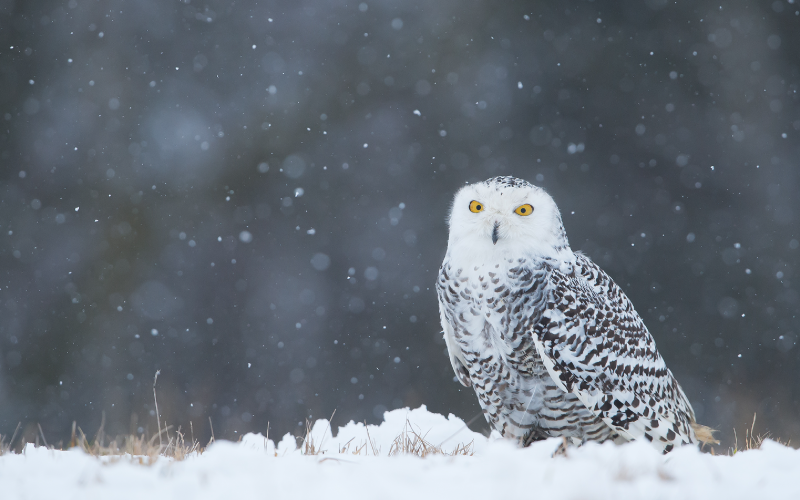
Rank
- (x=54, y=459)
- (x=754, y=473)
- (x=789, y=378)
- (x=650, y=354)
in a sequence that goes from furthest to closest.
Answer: (x=789, y=378), (x=650, y=354), (x=54, y=459), (x=754, y=473)

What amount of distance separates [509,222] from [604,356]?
3.45 feet

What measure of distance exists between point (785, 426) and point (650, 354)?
516 cm

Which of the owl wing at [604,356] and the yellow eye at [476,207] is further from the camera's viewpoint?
→ the yellow eye at [476,207]

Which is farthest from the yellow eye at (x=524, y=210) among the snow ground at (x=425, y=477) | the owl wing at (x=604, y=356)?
the snow ground at (x=425, y=477)

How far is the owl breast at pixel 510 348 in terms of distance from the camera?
3.26 meters

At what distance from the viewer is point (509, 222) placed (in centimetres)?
338

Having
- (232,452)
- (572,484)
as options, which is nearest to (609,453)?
(572,484)

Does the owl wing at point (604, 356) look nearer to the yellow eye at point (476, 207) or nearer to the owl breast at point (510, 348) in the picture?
the owl breast at point (510, 348)

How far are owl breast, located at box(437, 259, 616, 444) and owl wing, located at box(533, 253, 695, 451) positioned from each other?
0.10 meters

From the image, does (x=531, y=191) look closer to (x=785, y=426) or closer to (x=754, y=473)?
(x=754, y=473)

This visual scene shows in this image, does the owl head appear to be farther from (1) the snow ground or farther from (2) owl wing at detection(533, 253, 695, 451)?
(1) the snow ground

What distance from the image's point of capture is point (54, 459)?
2.09 metres

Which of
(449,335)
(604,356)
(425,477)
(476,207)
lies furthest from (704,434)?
(425,477)

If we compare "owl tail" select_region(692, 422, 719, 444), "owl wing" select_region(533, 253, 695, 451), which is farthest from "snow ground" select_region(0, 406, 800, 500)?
"owl tail" select_region(692, 422, 719, 444)
